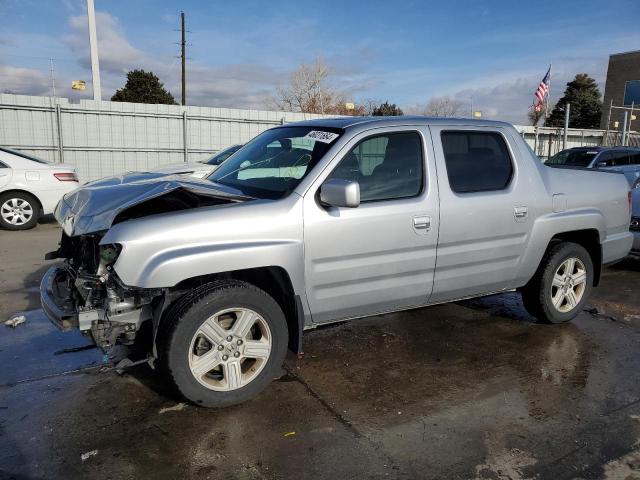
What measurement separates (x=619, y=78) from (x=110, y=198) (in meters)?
51.1

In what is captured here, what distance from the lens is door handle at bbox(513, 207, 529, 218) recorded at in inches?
→ 169

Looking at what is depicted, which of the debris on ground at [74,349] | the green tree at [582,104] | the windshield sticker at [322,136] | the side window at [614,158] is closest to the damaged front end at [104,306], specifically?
the debris on ground at [74,349]

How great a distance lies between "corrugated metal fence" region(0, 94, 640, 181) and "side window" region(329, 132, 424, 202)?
495 inches

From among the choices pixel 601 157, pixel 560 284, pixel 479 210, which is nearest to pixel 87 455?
pixel 479 210

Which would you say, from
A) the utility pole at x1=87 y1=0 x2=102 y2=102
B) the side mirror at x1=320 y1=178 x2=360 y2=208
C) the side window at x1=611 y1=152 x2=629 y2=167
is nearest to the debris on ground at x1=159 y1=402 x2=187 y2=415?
the side mirror at x1=320 y1=178 x2=360 y2=208

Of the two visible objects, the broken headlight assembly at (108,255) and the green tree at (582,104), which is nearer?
the broken headlight assembly at (108,255)

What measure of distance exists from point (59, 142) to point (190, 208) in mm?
12383

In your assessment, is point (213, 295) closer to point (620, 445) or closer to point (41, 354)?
point (41, 354)

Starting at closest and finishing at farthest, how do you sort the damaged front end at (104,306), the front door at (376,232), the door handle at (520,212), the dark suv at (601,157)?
the damaged front end at (104,306) → the front door at (376,232) → the door handle at (520,212) → the dark suv at (601,157)

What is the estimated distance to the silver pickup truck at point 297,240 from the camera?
310 centimetres

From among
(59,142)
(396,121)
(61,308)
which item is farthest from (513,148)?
(59,142)

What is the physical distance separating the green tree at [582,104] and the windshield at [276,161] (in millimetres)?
58782

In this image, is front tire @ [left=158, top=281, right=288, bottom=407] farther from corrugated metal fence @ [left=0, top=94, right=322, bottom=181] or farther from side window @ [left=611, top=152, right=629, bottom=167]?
corrugated metal fence @ [left=0, top=94, right=322, bottom=181]

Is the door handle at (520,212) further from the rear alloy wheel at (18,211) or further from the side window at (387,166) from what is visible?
the rear alloy wheel at (18,211)
